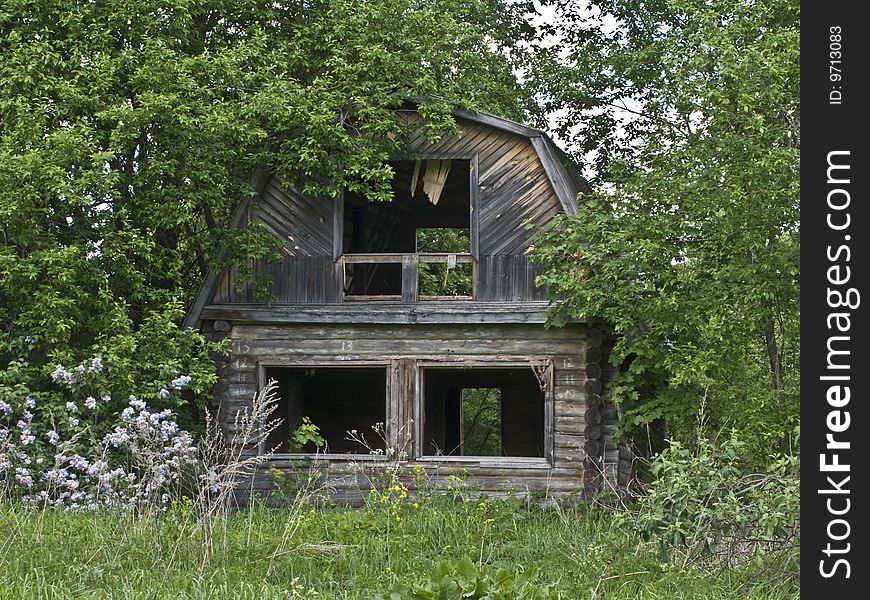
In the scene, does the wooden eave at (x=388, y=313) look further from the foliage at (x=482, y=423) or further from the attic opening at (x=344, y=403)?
the foliage at (x=482, y=423)

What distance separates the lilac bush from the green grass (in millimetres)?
370

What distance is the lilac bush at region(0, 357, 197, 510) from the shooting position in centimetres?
906

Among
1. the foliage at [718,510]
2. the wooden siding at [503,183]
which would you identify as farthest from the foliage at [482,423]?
the foliage at [718,510]

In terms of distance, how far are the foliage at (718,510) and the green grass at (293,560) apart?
234mm

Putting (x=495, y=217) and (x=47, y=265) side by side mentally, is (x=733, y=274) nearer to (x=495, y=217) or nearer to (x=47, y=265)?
(x=495, y=217)

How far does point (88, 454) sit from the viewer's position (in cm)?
1169

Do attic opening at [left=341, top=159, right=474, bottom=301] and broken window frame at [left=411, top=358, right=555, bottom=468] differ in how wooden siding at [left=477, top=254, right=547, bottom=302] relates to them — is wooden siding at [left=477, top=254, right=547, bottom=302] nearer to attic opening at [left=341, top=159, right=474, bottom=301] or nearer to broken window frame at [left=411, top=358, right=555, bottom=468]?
attic opening at [left=341, top=159, right=474, bottom=301]

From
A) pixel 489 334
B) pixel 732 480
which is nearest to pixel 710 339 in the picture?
pixel 489 334

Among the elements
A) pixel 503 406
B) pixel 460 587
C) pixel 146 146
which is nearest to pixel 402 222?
pixel 503 406

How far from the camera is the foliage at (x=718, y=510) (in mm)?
7750

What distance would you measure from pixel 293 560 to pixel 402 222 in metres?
10.2

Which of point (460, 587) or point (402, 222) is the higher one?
point (402, 222)

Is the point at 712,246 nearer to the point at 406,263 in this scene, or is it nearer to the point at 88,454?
the point at 406,263

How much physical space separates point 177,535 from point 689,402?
6942 millimetres
